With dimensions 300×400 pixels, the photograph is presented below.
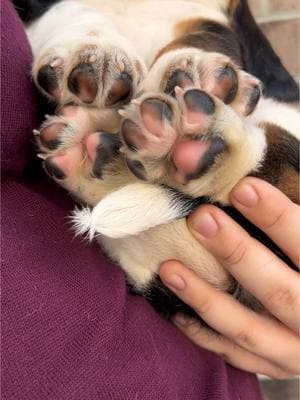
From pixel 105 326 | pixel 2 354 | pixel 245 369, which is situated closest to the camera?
pixel 2 354

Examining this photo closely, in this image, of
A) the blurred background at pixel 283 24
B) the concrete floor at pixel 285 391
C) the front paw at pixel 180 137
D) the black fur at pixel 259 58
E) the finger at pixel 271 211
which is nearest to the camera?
the front paw at pixel 180 137

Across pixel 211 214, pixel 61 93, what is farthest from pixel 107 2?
pixel 211 214

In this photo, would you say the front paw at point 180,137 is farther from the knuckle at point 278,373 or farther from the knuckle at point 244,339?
the knuckle at point 278,373

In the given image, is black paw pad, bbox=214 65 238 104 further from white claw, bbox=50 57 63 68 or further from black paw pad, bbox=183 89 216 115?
white claw, bbox=50 57 63 68

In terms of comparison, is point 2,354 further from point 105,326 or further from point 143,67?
point 143,67

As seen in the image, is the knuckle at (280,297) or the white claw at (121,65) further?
the knuckle at (280,297)

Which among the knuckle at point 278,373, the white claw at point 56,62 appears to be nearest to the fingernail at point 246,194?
the white claw at point 56,62

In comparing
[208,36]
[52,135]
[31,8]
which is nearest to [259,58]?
[208,36]

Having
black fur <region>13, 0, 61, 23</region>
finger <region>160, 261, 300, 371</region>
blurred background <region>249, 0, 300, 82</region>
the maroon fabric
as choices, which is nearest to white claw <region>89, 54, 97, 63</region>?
the maroon fabric
